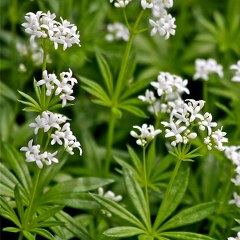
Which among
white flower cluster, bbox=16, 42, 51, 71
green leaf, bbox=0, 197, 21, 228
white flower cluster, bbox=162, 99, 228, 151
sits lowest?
green leaf, bbox=0, 197, 21, 228

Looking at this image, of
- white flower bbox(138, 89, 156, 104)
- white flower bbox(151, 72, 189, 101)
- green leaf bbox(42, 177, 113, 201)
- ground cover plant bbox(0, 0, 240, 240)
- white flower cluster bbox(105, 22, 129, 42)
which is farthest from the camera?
white flower cluster bbox(105, 22, 129, 42)

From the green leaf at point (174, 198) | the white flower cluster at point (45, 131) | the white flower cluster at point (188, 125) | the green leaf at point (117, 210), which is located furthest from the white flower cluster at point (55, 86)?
the green leaf at point (174, 198)

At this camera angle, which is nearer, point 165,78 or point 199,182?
point 165,78

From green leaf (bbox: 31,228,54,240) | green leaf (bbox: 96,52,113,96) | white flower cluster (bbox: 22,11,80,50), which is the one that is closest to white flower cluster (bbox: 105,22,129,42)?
green leaf (bbox: 96,52,113,96)

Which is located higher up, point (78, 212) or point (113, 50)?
point (113, 50)

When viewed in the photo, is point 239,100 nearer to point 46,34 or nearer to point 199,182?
point 199,182

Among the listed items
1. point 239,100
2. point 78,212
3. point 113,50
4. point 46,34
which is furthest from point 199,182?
point 46,34

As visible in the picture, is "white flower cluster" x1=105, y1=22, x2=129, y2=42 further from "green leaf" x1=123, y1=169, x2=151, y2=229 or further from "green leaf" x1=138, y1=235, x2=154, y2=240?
"green leaf" x1=138, y1=235, x2=154, y2=240
